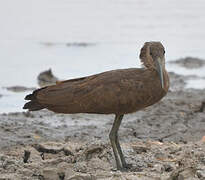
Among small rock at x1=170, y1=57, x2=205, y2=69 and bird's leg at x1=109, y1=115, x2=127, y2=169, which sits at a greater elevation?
small rock at x1=170, y1=57, x2=205, y2=69

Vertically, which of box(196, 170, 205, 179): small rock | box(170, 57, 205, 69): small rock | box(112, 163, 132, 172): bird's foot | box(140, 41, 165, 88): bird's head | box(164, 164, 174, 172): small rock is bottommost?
box(196, 170, 205, 179): small rock

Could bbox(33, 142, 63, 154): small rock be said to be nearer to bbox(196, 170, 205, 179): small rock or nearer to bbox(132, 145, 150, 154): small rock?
bbox(132, 145, 150, 154): small rock

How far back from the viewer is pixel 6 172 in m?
7.73

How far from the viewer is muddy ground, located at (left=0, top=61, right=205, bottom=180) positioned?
7488 mm

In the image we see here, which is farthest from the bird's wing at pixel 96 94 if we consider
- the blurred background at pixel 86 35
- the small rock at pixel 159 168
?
the blurred background at pixel 86 35

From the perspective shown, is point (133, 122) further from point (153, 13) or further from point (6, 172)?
point (153, 13)

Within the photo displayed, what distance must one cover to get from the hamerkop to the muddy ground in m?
0.41

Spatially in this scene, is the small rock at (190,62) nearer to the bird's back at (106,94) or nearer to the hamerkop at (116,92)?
the hamerkop at (116,92)

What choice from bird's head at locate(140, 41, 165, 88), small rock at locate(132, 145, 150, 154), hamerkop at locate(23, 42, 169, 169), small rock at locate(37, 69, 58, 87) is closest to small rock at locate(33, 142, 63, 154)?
small rock at locate(132, 145, 150, 154)

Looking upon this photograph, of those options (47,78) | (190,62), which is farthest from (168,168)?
(190,62)

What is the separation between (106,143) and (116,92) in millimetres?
1504

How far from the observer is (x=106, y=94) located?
7.71 meters

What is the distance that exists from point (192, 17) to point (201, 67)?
5484 mm

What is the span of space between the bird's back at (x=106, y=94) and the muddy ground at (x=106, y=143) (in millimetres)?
612
